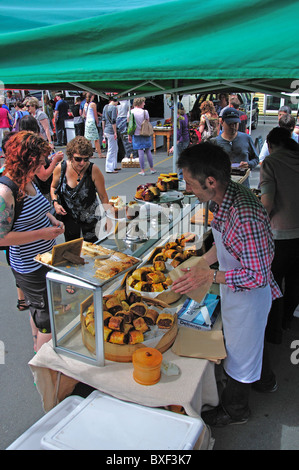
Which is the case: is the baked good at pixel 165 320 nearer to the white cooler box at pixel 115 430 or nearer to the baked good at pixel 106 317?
the baked good at pixel 106 317

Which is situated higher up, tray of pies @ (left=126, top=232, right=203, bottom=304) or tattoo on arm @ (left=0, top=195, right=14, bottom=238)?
tattoo on arm @ (left=0, top=195, right=14, bottom=238)

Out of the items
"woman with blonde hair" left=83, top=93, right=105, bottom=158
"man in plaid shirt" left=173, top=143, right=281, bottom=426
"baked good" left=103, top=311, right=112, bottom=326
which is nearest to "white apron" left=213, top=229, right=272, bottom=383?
"man in plaid shirt" left=173, top=143, right=281, bottom=426

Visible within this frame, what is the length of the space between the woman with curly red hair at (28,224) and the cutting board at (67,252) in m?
0.57

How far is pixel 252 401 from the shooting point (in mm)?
2760

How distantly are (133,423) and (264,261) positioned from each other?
1.06 meters

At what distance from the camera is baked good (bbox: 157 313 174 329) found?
2.27 meters

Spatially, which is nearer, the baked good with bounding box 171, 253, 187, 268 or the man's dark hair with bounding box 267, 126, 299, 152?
the baked good with bounding box 171, 253, 187, 268

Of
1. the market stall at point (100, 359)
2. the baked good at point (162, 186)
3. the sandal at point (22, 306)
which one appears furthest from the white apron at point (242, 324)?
the sandal at point (22, 306)

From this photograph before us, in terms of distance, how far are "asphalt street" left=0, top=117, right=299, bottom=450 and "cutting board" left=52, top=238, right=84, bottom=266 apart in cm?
134

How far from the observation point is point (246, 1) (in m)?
1.55

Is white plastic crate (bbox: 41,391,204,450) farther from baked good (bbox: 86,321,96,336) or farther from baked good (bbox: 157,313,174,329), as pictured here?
baked good (bbox: 157,313,174,329)

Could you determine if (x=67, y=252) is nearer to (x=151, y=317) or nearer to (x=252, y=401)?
(x=151, y=317)

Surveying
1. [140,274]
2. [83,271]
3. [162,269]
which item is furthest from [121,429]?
[162,269]

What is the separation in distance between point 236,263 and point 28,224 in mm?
1522
